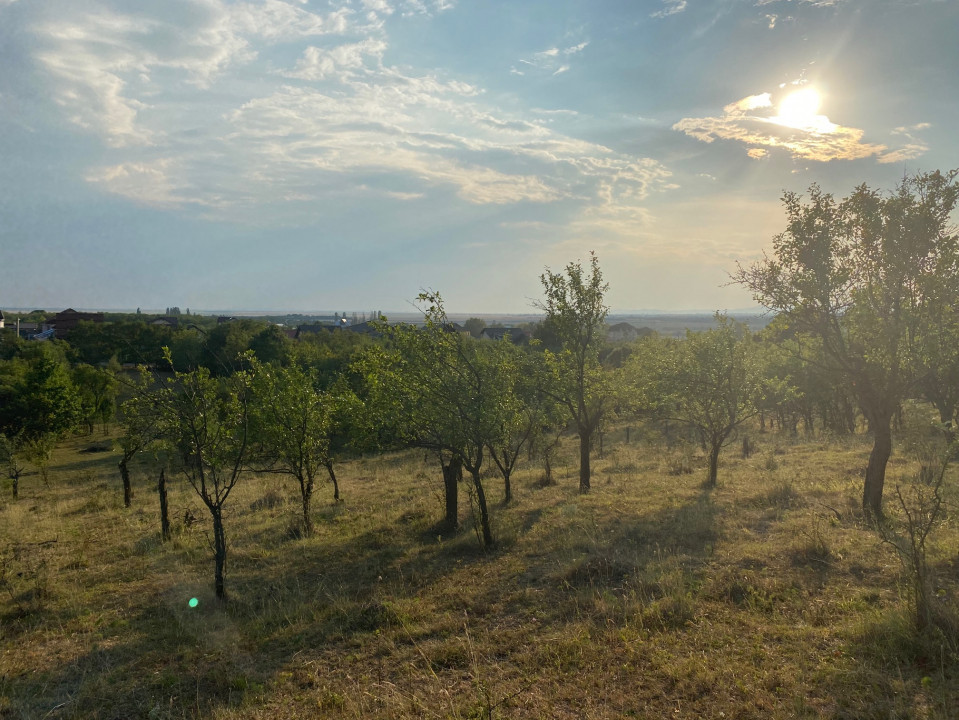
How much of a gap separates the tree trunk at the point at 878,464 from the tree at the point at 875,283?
0.03 metres

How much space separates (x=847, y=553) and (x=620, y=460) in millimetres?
22242

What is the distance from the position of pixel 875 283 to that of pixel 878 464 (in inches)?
212

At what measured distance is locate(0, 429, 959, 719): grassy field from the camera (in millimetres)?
7703

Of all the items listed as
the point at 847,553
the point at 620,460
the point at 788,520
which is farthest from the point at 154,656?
the point at 620,460

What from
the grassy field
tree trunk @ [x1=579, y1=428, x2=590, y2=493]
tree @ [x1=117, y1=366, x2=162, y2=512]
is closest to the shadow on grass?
the grassy field

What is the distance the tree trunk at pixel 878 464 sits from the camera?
49.8 ft

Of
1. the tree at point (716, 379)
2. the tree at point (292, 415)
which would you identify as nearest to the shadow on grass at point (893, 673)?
the tree at point (716, 379)

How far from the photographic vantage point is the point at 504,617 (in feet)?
34.8

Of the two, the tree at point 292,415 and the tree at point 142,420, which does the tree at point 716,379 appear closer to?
the tree at point 292,415

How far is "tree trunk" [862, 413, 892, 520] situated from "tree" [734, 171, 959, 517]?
3cm

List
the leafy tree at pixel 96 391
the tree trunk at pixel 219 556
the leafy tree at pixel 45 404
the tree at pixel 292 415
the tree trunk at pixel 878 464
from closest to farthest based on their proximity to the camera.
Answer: the tree trunk at pixel 219 556 → the tree trunk at pixel 878 464 → the tree at pixel 292 415 → the leafy tree at pixel 45 404 → the leafy tree at pixel 96 391

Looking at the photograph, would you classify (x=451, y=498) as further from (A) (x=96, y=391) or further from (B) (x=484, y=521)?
(A) (x=96, y=391)

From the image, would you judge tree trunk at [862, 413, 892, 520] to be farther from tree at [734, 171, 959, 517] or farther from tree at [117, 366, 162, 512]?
tree at [117, 366, 162, 512]

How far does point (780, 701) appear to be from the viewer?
7133mm
